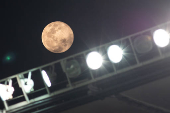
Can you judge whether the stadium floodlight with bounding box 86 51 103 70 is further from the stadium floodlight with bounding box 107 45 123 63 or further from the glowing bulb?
the glowing bulb

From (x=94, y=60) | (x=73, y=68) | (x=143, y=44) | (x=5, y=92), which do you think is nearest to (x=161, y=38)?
(x=143, y=44)

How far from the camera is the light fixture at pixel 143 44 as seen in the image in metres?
3.98

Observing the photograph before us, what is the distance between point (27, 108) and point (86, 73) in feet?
5.22

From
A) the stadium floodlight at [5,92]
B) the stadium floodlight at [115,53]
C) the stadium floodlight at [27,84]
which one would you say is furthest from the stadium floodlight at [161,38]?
the stadium floodlight at [5,92]

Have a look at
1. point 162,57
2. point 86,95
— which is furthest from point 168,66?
point 86,95

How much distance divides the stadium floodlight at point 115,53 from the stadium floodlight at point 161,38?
0.82 metres

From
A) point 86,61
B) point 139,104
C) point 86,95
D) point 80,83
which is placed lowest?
point 139,104

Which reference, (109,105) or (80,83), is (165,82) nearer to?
(109,105)

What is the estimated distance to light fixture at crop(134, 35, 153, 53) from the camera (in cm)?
398

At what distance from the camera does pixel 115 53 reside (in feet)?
13.2

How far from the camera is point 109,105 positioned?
17.9 feet

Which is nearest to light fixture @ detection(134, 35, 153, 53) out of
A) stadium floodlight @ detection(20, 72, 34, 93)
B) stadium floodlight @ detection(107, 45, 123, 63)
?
stadium floodlight @ detection(107, 45, 123, 63)

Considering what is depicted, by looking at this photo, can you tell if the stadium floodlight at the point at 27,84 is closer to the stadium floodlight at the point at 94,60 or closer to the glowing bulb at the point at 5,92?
the glowing bulb at the point at 5,92

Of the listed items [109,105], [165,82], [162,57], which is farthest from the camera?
[109,105]
